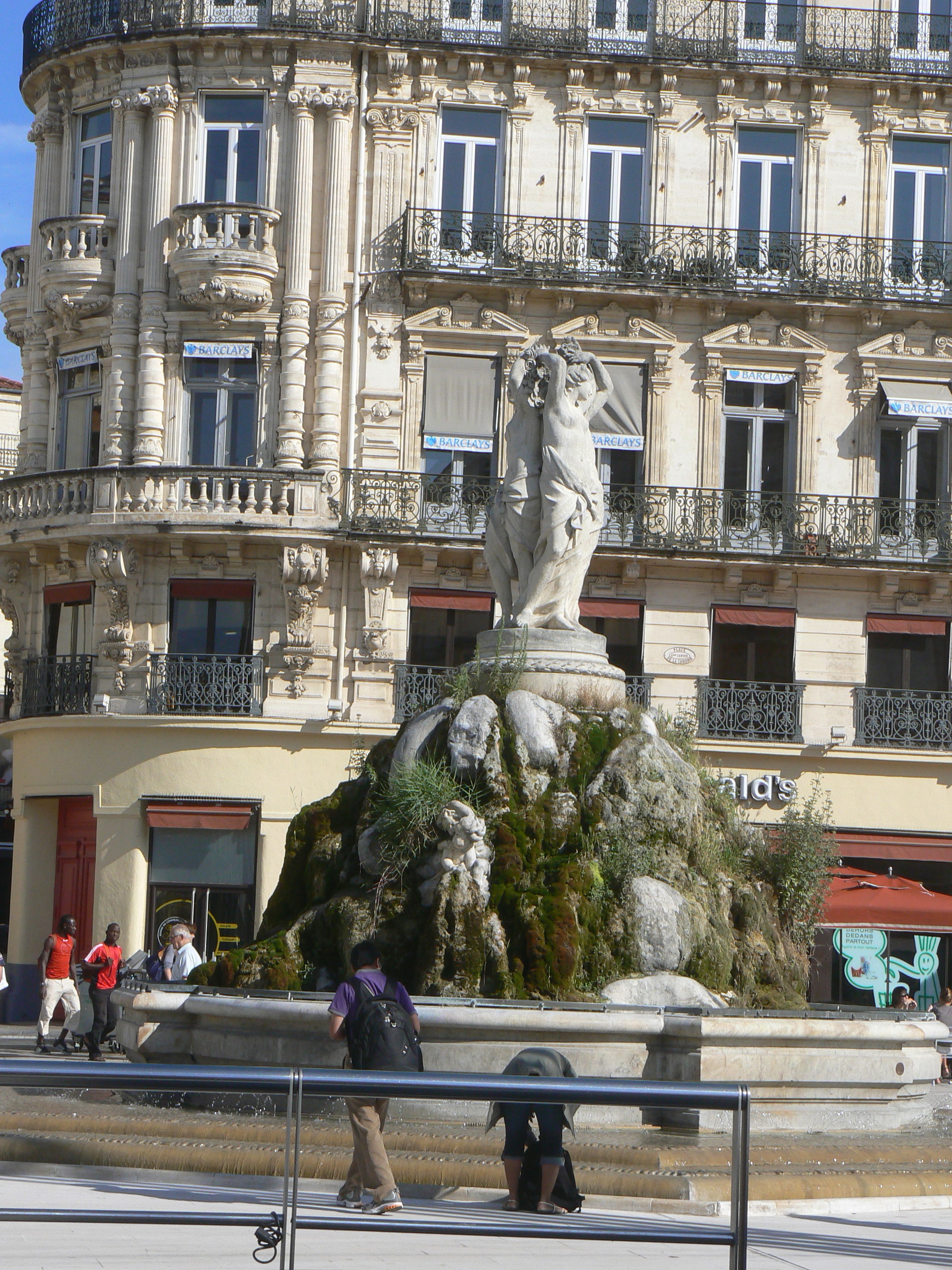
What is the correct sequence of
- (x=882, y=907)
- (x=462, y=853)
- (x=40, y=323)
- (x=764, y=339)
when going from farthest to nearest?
(x=40, y=323) < (x=764, y=339) < (x=882, y=907) < (x=462, y=853)

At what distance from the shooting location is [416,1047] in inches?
Result: 344

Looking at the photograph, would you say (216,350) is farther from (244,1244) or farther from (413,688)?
(244,1244)

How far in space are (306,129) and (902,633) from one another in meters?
11.9

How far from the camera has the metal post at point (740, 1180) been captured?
5238 mm

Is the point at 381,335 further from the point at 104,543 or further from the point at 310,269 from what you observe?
the point at 104,543

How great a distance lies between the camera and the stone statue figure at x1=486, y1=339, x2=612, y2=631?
15.1 metres

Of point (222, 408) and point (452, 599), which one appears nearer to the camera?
point (452, 599)

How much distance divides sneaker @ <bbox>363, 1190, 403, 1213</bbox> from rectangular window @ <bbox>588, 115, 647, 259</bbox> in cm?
2465

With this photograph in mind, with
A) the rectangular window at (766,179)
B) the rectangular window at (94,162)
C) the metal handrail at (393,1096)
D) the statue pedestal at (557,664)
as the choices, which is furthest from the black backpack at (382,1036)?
the rectangular window at (94,162)

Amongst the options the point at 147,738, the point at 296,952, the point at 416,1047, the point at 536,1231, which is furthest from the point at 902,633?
the point at 536,1231

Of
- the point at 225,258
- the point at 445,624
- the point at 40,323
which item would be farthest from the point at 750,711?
the point at 40,323

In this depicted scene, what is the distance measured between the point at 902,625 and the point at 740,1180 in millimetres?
23543

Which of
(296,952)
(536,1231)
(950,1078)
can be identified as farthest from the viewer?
(950,1078)

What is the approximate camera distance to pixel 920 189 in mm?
29328
